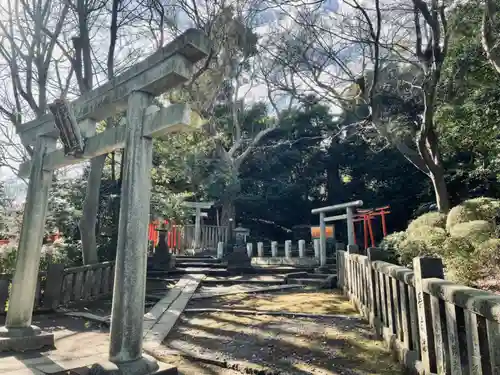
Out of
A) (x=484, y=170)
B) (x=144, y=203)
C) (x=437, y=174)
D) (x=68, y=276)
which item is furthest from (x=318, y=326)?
(x=484, y=170)

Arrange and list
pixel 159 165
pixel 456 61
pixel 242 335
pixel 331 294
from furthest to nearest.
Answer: pixel 159 165 → pixel 456 61 → pixel 331 294 → pixel 242 335

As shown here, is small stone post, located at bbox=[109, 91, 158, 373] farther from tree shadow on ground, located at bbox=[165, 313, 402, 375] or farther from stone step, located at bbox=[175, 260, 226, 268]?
stone step, located at bbox=[175, 260, 226, 268]

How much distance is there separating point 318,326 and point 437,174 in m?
5.80

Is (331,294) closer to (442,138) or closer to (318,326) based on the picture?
(318,326)

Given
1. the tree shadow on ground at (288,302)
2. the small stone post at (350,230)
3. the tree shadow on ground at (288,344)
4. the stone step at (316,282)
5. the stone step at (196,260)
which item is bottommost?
the tree shadow on ground at (288,344)

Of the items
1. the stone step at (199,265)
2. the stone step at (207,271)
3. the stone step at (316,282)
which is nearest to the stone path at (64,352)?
the stone step at (316,282)

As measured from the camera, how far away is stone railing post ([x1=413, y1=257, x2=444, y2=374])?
2.61 metres

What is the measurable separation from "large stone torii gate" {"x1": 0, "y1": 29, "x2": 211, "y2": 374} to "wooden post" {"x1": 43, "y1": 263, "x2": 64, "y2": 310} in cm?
246

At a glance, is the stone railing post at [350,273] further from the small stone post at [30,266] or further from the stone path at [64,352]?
the small stone post at [30,266]

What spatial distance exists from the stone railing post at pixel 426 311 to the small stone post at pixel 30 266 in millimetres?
3906

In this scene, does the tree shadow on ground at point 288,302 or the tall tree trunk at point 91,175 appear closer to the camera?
the tree shadow on ground at point 288,302

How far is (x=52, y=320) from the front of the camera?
578 cm

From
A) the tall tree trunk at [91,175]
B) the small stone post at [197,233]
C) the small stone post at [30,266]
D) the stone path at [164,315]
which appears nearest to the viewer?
the small stone post at [30,266]

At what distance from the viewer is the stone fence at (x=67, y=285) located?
6312 millimetres
